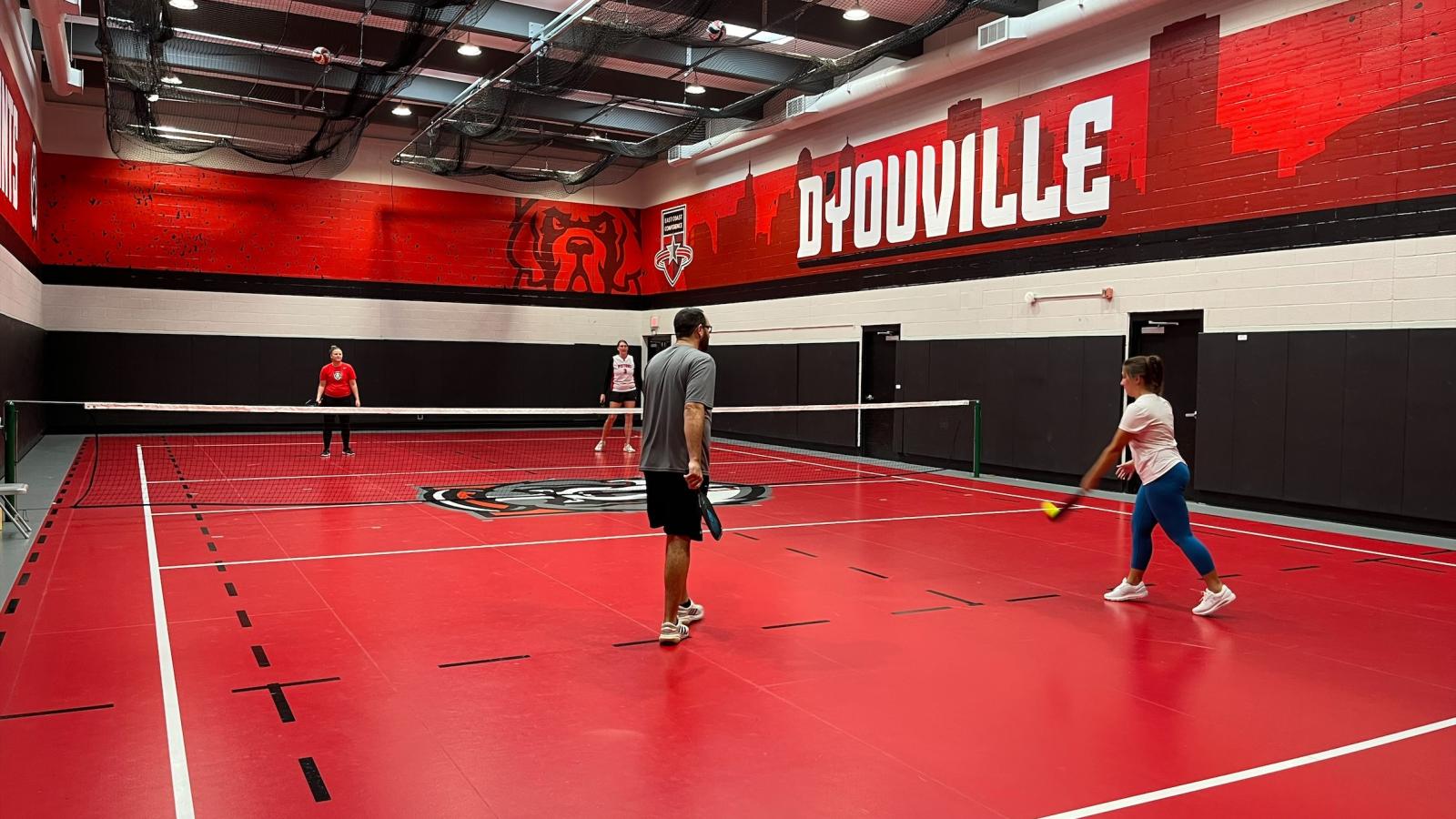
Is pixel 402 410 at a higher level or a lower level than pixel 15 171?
lower

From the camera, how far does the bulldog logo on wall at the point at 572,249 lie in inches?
985

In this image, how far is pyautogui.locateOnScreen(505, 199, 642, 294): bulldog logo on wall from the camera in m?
25.0

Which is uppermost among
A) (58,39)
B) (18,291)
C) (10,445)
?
(58,39)

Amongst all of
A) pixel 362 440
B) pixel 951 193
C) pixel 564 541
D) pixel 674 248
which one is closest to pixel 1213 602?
pixel 564 541

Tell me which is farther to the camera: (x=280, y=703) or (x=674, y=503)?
(x=674, y=503)

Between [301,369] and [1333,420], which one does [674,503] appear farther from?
[301,369]

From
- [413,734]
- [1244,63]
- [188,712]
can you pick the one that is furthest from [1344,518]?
[188,712]

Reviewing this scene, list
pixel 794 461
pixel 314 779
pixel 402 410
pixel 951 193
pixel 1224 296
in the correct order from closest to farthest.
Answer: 1. pixel 314 779
2. pixel 402 410
3. pixel 1224 296
4. pixel 951 193
5. pixel 794 461

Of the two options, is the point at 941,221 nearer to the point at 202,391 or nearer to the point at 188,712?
the point at 188,712

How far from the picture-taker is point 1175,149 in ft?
40.9

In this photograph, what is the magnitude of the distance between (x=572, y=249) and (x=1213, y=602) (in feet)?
69.1

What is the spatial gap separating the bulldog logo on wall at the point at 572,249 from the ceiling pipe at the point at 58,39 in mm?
9660

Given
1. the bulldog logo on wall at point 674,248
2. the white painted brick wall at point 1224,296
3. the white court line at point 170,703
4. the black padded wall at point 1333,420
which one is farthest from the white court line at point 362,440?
the black padded wall at point 1333,420

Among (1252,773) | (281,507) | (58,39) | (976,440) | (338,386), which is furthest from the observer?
(338,386)
